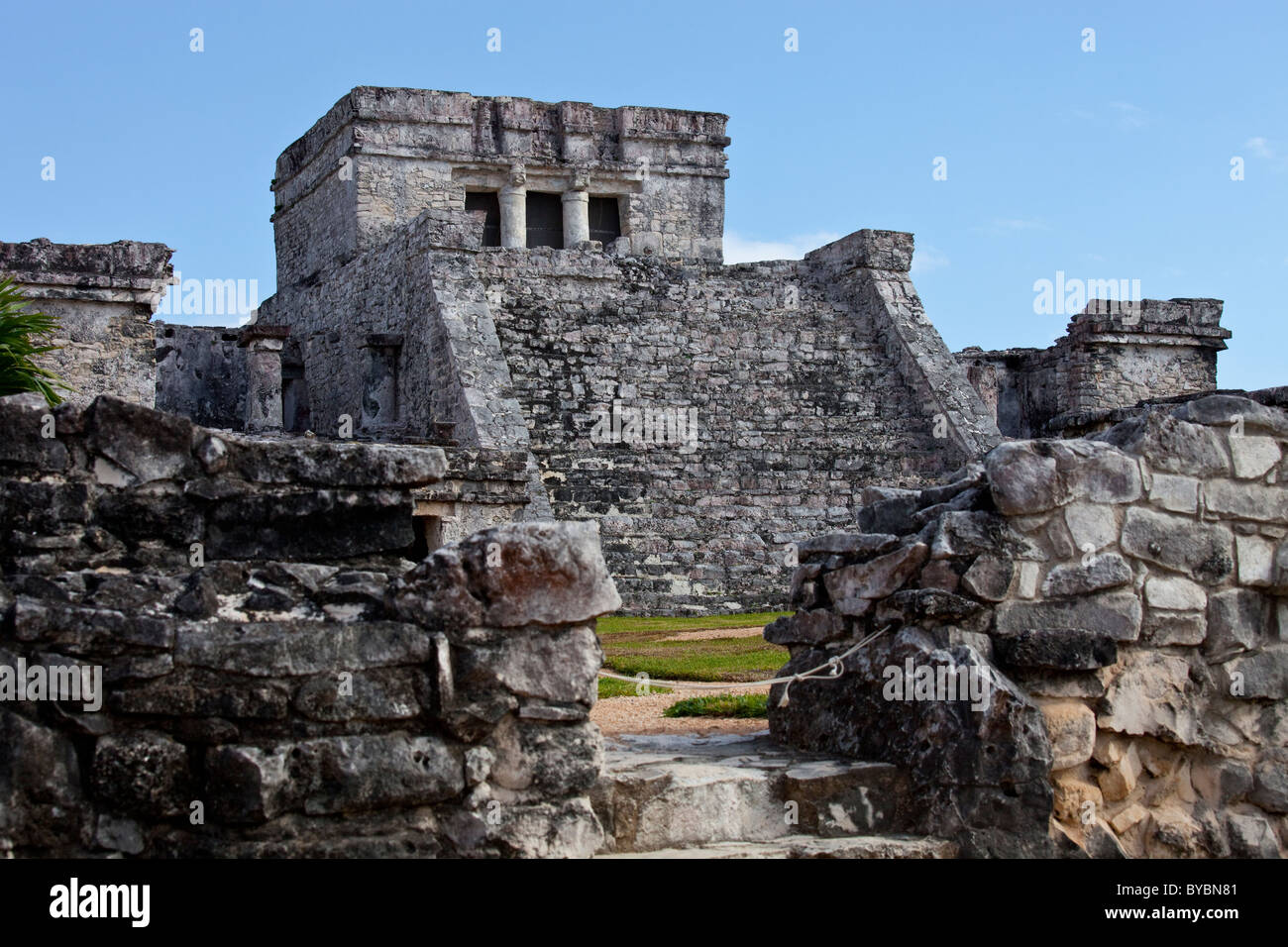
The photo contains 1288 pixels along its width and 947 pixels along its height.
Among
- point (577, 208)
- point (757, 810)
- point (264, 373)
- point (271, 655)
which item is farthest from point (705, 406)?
point (271, 655)

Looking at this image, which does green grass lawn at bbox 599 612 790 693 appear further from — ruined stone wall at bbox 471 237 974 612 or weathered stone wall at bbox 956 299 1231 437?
weathered stone wall at bbox 956 299 1231 437

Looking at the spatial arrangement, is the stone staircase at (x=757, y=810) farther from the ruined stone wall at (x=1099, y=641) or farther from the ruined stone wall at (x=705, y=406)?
the ruined stone wall at (x=705, y=406)

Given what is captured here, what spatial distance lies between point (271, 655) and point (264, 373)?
1653 cm

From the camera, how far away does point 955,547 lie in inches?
202

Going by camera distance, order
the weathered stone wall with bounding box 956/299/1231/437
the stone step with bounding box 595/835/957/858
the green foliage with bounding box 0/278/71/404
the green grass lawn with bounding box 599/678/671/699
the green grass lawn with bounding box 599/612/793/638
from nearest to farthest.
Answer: the stone step with bounding box 595/835/957/858, the green foliage with bounding box 0/278/71/404, the green grass lawn with bounding box 599/678/671/699, the green grass lawn with bounding box 599/612/793/638, the weathered stone wall with bounding box 956/299/1231/437

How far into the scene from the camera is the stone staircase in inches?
178

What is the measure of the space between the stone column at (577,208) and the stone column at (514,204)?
77cm

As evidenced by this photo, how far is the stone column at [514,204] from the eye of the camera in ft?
80.0

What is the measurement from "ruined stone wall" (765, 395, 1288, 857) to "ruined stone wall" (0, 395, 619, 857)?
1267mm

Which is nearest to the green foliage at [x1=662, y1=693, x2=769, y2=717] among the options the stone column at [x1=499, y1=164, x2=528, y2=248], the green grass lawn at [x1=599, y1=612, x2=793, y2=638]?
the green grass lawn at [x1=599, y1=612, x2=793, y2=638]

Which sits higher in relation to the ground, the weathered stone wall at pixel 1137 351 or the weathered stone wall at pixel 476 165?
the weathered stone wall at pixel 476 165

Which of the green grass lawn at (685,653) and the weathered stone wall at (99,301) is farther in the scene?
the weathered stone wall at (99,301)

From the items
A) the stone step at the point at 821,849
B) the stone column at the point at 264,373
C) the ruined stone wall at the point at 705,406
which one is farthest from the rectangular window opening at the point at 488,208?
the stone step at the point at 821,849

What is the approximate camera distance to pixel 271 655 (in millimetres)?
4133
